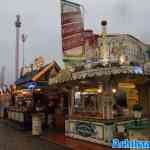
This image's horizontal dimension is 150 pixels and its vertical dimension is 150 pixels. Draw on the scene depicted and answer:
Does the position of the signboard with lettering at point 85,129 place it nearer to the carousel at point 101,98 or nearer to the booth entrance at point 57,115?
the carousel at point 101,98

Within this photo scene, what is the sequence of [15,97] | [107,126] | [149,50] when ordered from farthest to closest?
[15,97], [149,50], [107,126]

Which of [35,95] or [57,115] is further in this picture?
[35,95]

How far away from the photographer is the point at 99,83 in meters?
13.0

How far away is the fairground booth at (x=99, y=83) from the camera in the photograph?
1188cm

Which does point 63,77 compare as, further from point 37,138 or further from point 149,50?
point 149,50

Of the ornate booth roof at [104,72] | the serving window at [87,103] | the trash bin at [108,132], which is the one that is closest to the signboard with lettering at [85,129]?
the serving window at [87,103]

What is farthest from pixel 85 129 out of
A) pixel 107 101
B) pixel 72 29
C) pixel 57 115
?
pixel 57 115

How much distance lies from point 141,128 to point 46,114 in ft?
38.4

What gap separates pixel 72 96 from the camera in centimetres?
1500

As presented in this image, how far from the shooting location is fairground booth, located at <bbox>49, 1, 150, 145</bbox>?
11.9 meters

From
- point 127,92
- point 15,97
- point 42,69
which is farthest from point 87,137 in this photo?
point 15,97

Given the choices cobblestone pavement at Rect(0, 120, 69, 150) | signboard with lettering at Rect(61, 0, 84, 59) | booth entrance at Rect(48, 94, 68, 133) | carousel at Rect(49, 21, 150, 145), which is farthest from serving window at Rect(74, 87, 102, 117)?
booth entrance at Rect(48, 94, 68, 133)

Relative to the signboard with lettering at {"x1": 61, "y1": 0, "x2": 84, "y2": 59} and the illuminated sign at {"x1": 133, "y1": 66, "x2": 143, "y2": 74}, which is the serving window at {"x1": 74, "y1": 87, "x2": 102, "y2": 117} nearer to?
the signboard with lettering at {"x1": 61, "y1": 0, "x2": 84, "y2": 59}

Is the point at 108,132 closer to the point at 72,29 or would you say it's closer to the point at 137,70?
the point at 137,70
